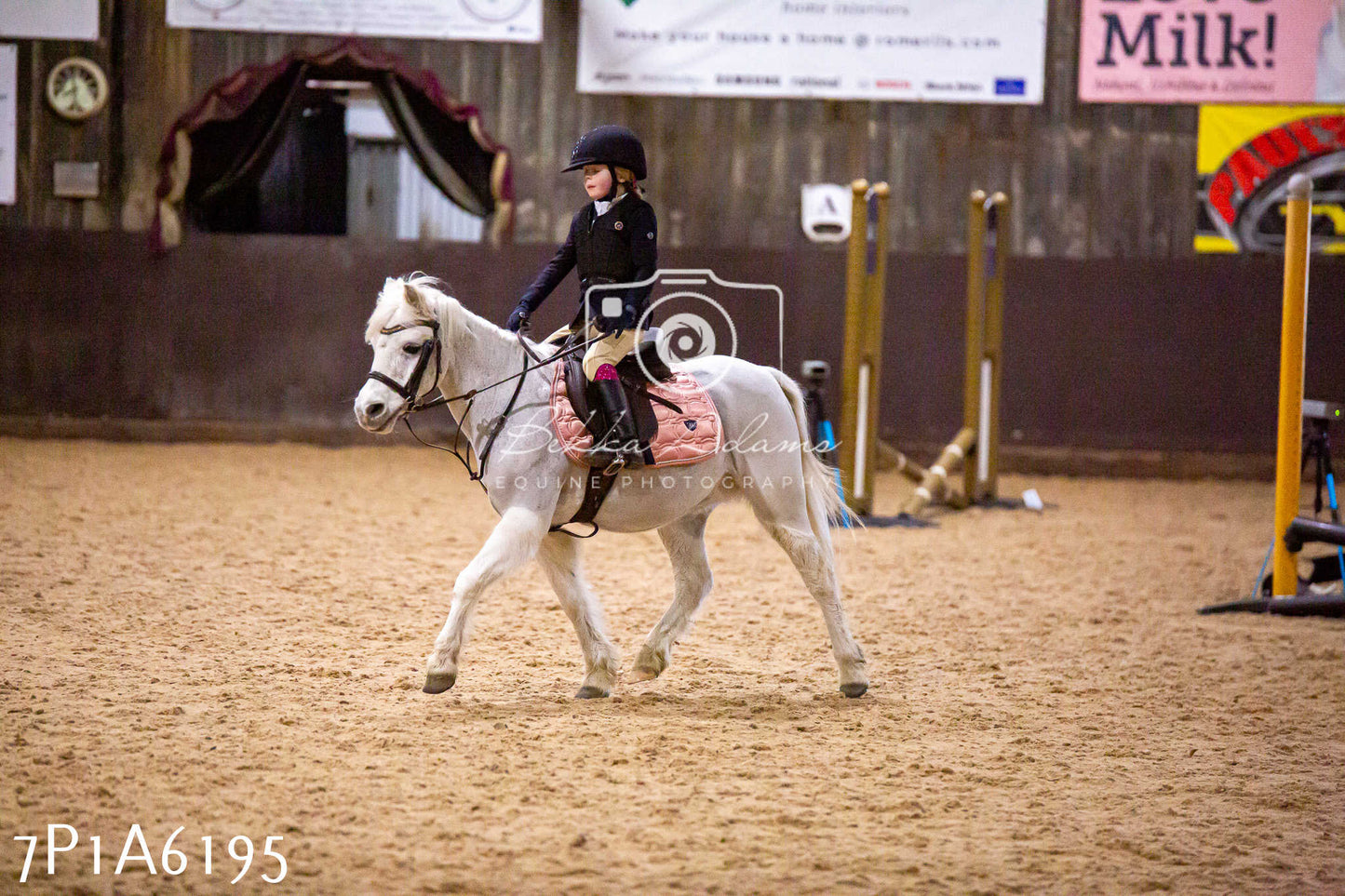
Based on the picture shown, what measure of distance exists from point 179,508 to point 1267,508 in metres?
8.24

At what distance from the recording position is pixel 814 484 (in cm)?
494

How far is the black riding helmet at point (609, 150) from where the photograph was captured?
4336mm

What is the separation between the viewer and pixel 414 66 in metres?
11.8

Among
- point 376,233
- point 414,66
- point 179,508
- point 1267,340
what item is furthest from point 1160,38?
point 179,508

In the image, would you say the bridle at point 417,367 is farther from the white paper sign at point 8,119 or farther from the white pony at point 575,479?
the white paper sign at point 8,119

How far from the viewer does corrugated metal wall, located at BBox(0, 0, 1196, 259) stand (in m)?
11.7

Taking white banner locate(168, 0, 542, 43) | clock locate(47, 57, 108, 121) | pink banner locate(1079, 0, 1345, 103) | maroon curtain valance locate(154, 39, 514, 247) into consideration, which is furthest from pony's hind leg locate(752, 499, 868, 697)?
clock locate(47, 57, 108, 121)

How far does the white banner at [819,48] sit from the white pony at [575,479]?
7.38 m

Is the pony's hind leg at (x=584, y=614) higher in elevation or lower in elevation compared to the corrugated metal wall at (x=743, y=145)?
lower

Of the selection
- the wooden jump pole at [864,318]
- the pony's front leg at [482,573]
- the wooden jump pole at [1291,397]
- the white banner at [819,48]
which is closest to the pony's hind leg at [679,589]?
the pony's front leg at [482,573]

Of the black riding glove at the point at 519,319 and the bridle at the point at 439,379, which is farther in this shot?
the black riding glove at the point at 519,319

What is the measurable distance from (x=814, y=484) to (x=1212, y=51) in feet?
29.0

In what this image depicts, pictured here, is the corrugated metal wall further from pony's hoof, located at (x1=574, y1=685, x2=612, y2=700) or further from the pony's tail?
pony's hoof, located at (x1=574, y1=685, x2=612, y2=700)

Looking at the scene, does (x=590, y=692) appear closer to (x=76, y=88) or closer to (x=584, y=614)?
(x=584, y=614)
